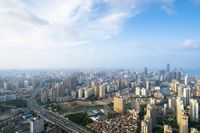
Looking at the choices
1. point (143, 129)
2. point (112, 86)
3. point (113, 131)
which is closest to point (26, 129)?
point (113, 131)

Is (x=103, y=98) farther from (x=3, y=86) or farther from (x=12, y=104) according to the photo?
(x=3, y=86)

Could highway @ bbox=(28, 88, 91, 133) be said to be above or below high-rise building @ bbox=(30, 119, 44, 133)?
below

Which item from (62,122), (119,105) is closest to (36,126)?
(62,122)

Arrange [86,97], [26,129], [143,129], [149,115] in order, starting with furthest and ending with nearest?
[86,97], [149,115], [26,129], [143,129]

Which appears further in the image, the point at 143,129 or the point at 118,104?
the point at 118,104

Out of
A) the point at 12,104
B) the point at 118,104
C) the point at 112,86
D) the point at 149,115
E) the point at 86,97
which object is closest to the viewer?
the point at 149,115

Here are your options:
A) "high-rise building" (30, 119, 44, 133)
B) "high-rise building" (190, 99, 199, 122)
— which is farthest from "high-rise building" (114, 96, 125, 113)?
"high-rise building" (30, 119, 44, 133)

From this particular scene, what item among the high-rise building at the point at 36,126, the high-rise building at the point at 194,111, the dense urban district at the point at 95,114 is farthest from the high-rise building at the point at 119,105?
the high-rise building at the point at 36,126

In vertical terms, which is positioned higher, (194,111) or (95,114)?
(194,111)

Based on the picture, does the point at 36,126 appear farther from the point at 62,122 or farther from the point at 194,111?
the point at 194,111

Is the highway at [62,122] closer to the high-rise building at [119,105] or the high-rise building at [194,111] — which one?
the high-rise building at [119,105]

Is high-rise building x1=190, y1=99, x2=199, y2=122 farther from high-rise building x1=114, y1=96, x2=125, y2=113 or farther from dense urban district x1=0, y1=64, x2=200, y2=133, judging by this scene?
Answer: high-rise building x1=114, y1=96, x2=125, y2=113
